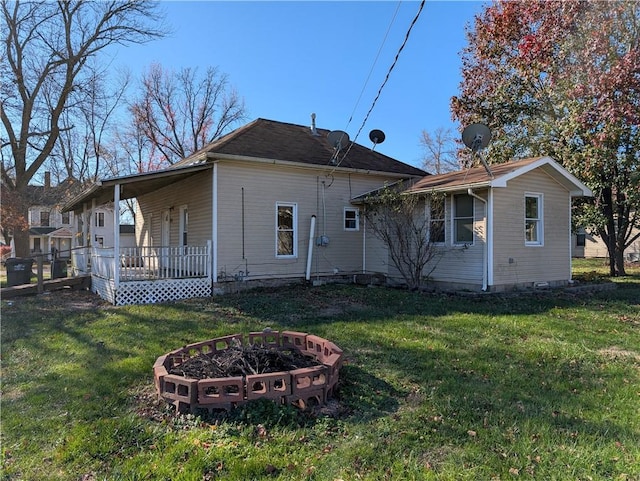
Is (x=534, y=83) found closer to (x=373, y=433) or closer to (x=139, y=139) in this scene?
(x=373, y=433)

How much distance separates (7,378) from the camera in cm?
477

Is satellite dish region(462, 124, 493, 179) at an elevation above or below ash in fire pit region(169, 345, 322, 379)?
above

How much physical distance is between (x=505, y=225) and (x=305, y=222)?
18.0ft

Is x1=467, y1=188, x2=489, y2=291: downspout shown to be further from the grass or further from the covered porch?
the covered porch

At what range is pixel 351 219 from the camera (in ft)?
44.7

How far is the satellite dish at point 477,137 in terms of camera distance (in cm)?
1086

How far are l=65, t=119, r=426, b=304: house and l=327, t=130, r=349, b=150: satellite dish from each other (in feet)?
0.15

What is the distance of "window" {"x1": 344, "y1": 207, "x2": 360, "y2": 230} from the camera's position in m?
13.5

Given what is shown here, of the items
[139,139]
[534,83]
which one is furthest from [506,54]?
[139,139]

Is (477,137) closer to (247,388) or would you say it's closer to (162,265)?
(162,265)

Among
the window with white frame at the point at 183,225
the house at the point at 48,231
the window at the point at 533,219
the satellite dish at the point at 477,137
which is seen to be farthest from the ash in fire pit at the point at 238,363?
the house at the point at 48,231

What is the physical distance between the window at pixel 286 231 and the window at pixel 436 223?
387 centimetres

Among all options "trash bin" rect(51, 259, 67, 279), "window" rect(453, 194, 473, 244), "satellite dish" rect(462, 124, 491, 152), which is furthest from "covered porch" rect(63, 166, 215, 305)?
"satellite dish" rect(462, 124, 491, 152)

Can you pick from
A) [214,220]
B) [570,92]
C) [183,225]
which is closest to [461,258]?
[214,220]
